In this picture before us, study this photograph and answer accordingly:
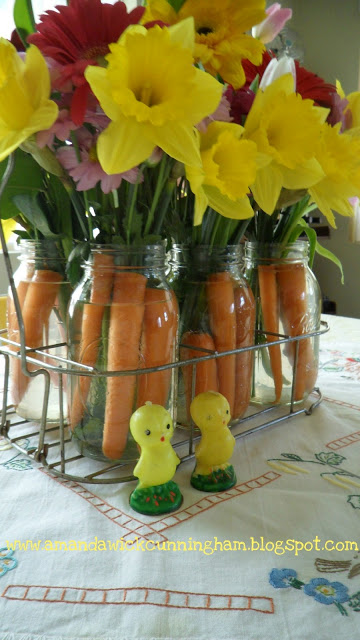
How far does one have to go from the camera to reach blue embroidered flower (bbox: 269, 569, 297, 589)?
334 millimetres

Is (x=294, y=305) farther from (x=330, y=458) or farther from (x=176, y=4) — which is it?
(x=176, y=4)

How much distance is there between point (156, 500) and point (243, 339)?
0.21 m

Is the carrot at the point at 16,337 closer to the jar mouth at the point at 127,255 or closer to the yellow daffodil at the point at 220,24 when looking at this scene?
the jar mouth at the point at 127,255

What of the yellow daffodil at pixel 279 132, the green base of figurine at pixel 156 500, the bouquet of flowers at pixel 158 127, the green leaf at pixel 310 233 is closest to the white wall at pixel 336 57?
the green leaf at pixel 310 233

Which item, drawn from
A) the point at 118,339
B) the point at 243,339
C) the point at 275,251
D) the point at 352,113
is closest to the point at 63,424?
the point at 118,339

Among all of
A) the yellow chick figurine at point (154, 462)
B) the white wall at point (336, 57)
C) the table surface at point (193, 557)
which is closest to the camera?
the table surface at point (193, 557)

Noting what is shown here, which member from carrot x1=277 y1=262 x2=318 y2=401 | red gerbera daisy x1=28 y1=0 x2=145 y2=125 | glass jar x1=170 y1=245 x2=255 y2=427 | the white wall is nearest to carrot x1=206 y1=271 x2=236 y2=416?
glass jar x1=170 y1=245 x2=255 y2=427

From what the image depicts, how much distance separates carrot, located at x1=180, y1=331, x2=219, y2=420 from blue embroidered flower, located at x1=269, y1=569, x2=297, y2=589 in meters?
0.21

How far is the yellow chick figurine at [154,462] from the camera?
1.33 ft

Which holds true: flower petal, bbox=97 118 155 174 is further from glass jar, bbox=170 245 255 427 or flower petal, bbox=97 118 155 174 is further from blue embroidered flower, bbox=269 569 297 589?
blue embroidered flower, bbox=269 569 297 589

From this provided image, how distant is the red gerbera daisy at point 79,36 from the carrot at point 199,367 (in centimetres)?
24

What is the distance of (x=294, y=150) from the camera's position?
462 millimetres

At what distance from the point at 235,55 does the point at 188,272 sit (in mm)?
203

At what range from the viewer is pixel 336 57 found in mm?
3057
